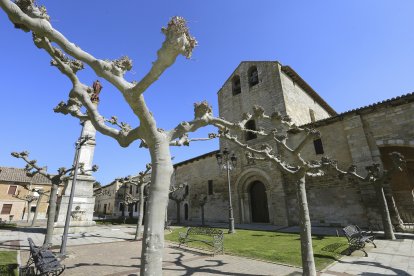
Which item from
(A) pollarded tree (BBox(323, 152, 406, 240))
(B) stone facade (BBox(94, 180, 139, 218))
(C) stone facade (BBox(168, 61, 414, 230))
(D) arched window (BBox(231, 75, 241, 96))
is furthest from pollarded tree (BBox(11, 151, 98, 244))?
(B) stone facade (BBox(94, 180, 139, 218))

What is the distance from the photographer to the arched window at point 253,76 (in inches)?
857

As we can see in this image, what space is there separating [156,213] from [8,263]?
6397 millimetres

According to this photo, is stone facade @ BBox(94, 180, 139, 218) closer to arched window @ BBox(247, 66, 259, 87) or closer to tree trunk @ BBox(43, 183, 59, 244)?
arched window @ BBox(247, 66, 259, 87)

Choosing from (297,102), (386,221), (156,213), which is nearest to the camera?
(156,213)

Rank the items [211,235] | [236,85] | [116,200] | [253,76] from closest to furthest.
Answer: [211,235] < [253,76] < [236,85] < [116,200]

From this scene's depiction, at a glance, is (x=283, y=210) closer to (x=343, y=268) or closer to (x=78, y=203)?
(x=343, y=268)

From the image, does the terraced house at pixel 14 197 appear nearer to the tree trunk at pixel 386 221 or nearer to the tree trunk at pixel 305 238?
the tree trunk at pixel 305 238

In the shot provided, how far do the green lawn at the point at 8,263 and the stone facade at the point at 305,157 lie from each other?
594 inches

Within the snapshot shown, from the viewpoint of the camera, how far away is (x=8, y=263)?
623 centimetres

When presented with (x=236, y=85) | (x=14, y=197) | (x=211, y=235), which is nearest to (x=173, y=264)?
(x=211, y=235)

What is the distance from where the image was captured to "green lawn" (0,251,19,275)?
5464 millimetres

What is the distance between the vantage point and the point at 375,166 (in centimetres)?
1029

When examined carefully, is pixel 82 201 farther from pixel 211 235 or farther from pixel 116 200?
pixel 116 200

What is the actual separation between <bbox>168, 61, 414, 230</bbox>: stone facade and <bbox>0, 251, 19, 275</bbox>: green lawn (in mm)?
15088
